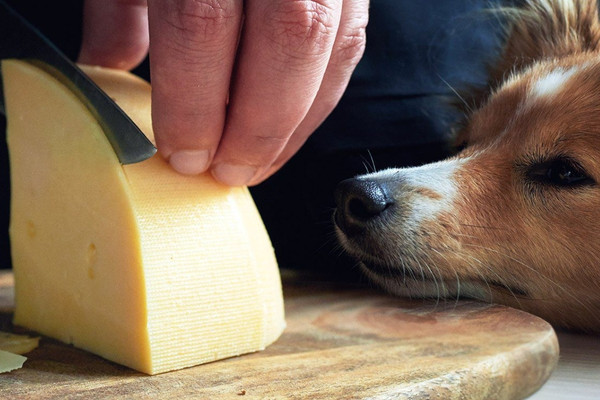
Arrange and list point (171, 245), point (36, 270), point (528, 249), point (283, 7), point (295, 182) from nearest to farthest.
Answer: point (283, 7) → point (171, 245) → point (36, 270) → point (528, 249) → point (295, 182)

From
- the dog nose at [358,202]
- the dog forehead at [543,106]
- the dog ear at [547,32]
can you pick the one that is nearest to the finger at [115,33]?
the dog nose at [358,202]

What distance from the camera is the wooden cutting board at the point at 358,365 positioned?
0.98 meters

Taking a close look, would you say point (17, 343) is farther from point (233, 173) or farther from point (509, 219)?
point (509, 219)

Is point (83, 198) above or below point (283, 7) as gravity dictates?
below

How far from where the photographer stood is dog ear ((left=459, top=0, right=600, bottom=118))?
1.86 m

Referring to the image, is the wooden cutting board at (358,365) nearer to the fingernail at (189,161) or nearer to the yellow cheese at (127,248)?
the yellow cheese at (127,248)

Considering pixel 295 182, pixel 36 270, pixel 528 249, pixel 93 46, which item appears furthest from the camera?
pixel 295 182

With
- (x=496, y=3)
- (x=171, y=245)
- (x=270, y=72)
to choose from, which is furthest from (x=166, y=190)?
(x=496, y=3)

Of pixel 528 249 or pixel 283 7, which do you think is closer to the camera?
pixel 283 7

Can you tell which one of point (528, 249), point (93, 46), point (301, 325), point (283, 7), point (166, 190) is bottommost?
point (301, 325)

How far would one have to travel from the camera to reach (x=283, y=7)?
3.24ft

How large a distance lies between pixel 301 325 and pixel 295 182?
665mm

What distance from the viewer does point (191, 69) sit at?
1.01m

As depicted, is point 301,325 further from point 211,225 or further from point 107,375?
point 107,375
